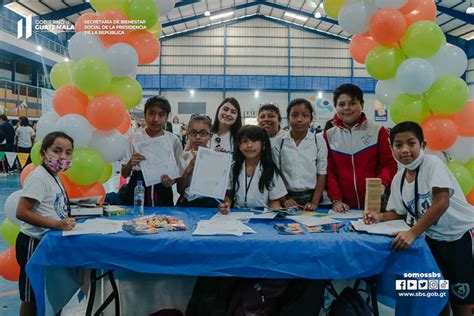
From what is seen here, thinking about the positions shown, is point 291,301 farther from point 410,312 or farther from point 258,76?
point 258,76

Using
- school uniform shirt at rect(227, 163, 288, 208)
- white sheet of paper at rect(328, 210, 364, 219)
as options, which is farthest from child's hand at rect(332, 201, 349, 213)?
school uniform shirt at rect(227, 163, 288, 208)

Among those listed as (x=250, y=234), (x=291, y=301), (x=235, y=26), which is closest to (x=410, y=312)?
(x=291, y=301)

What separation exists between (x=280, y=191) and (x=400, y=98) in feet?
3.94

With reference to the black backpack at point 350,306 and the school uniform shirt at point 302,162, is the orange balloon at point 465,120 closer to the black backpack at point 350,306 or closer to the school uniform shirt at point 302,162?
the school uniform shirt at point 302,162

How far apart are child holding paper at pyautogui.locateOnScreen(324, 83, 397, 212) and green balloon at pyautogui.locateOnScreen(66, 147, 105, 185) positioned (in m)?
1.67

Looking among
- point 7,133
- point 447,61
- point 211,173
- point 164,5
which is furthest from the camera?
point 7,133

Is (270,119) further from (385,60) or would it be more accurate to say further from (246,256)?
(246,256)

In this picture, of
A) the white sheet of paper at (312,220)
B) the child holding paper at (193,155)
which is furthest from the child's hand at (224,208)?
the white sheet of paper at (312,220)

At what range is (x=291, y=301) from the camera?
1.88m

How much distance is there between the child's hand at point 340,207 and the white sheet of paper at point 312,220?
0.25 meters

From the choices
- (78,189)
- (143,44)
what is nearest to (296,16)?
(143,44)

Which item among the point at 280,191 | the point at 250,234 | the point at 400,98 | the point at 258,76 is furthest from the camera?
the point at 258,76

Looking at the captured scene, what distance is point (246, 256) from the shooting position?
164 centimetres

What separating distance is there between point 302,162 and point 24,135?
9806 millimetres
